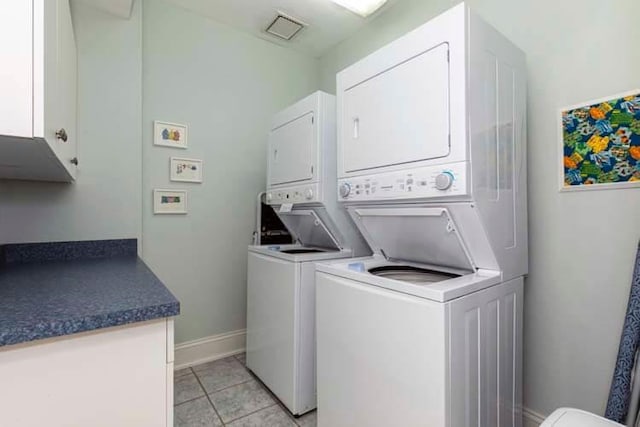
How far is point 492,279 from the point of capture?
1381 millimetres

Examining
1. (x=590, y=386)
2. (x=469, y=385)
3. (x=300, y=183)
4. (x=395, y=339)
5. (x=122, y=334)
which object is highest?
(x=300, y=183)

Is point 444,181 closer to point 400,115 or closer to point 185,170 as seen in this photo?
point 400,115

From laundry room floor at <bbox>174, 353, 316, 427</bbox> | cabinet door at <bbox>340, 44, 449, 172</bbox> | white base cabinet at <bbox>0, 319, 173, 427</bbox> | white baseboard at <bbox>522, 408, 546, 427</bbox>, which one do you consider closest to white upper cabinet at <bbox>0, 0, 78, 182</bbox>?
white base cabinet at <bbox>0, 319, 173, 427</bbox>

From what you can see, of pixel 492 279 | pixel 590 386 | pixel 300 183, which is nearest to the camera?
pixel 492 279

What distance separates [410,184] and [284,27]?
2.18 m

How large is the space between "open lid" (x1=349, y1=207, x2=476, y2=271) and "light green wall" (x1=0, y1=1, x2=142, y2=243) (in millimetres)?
1617

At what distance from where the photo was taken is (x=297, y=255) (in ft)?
6.61

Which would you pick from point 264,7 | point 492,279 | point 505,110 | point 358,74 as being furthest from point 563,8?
point 264,7

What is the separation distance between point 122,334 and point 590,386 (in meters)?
2.06

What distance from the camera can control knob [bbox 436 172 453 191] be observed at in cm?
127

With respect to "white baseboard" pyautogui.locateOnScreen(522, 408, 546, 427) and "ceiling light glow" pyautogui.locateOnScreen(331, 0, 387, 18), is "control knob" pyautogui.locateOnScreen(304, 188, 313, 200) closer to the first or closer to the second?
"ceiling light glow" pyautogui.locateOnScreen(331, 0, 387, 18)

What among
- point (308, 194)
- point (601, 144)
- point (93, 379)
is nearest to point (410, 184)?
point (308, 194)

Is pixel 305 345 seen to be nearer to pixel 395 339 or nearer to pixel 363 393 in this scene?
pixel 363 393

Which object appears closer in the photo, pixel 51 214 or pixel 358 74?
pixel 358 74
